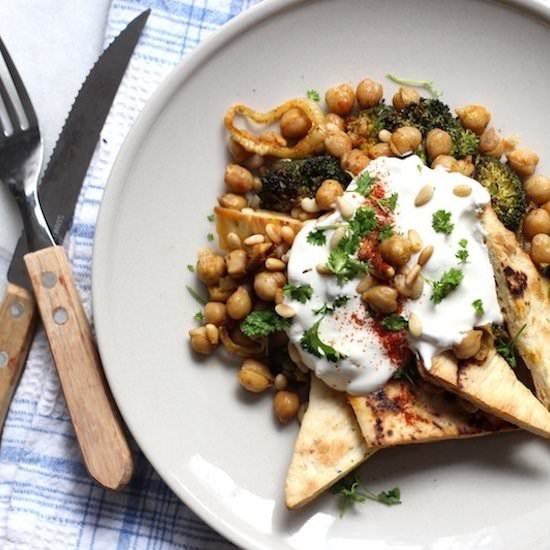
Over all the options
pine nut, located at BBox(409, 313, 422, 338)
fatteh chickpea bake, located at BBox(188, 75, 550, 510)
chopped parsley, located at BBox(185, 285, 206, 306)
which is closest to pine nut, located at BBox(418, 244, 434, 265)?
fatteh chickpea bake, located at BBox(188, 75, 550, 510)

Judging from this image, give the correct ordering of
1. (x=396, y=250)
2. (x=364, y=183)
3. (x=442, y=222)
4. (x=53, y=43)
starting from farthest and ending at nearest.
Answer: (x=53, y=43)
(x=364, y=183)
(x=442, y=222)
(x=396, y=250)

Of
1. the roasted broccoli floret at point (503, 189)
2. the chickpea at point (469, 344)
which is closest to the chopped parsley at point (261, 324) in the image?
the chickpea at point (469, 344)

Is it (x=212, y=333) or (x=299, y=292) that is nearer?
(x=299, y=292)

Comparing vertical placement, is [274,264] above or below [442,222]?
below

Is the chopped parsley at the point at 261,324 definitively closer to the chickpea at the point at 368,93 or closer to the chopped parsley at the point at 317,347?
the chopped parsley at the point at 317,347

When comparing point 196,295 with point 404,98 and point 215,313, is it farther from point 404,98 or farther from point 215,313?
point 404,98

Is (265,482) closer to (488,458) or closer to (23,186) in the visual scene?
(488,458)

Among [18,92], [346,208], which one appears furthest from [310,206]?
[18,92]
